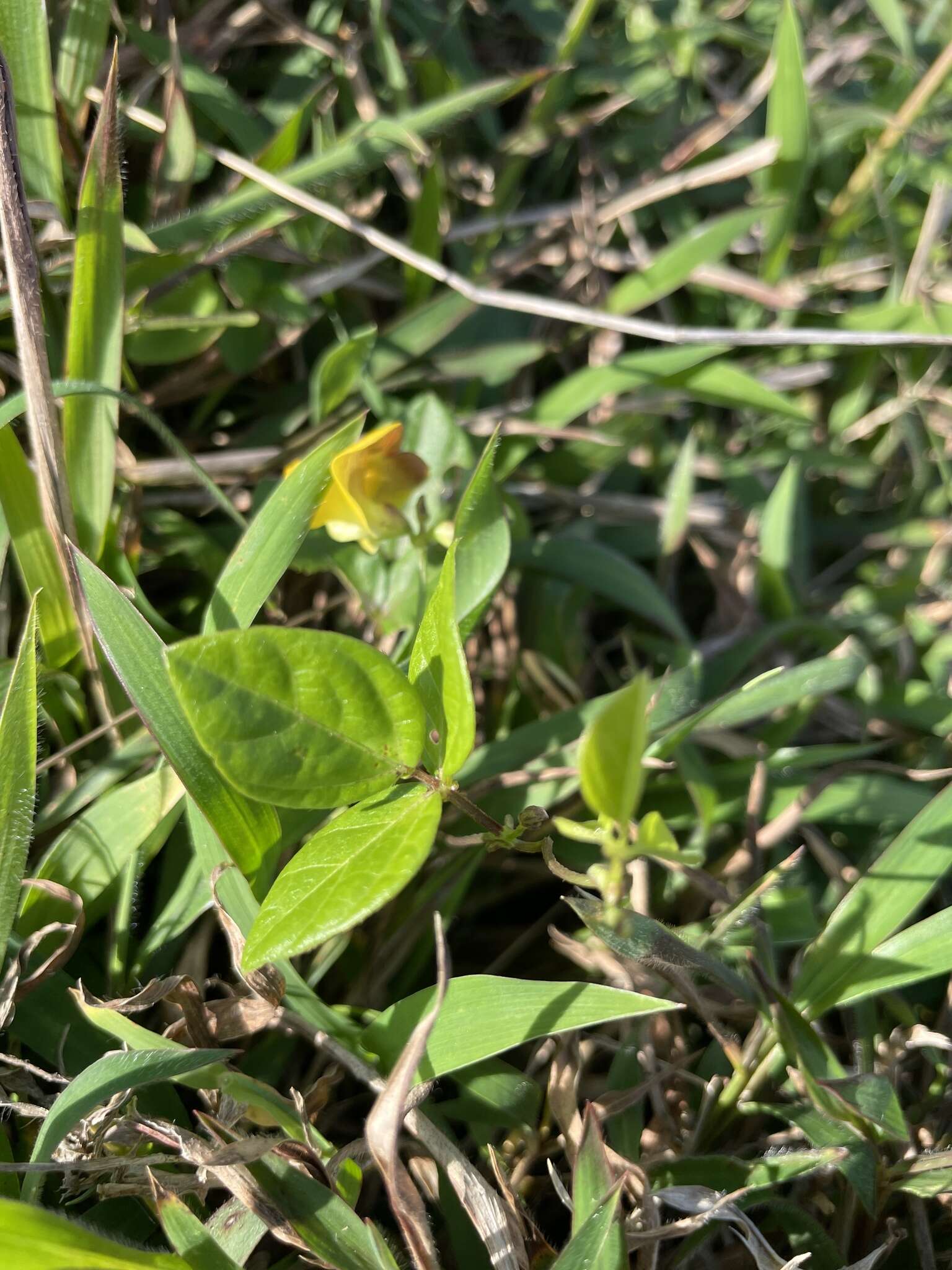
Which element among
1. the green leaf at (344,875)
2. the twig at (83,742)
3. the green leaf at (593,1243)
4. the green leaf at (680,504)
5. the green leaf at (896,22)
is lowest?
the green leaf at (593,1243)

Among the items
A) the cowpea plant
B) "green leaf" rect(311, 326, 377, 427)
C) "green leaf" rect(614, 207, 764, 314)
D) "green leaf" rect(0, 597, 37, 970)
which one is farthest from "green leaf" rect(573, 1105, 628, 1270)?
"green leaf" rect(614, 207, 764, 314)

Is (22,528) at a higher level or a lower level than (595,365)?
higher

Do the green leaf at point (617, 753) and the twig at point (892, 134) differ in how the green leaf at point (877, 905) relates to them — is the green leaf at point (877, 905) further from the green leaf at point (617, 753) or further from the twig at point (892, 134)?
the twig at point (892, 134)

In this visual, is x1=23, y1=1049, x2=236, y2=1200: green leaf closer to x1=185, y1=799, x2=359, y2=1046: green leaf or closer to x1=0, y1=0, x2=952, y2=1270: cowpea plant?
x1=0, y1=0, x2=952, y2=1270: cowpea plant

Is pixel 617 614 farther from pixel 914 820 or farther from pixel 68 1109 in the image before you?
pixel 68 1109

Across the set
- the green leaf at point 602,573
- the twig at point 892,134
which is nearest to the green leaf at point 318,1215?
the green leaf at point 602,573

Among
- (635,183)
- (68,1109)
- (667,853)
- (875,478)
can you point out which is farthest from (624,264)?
(68,1109)
